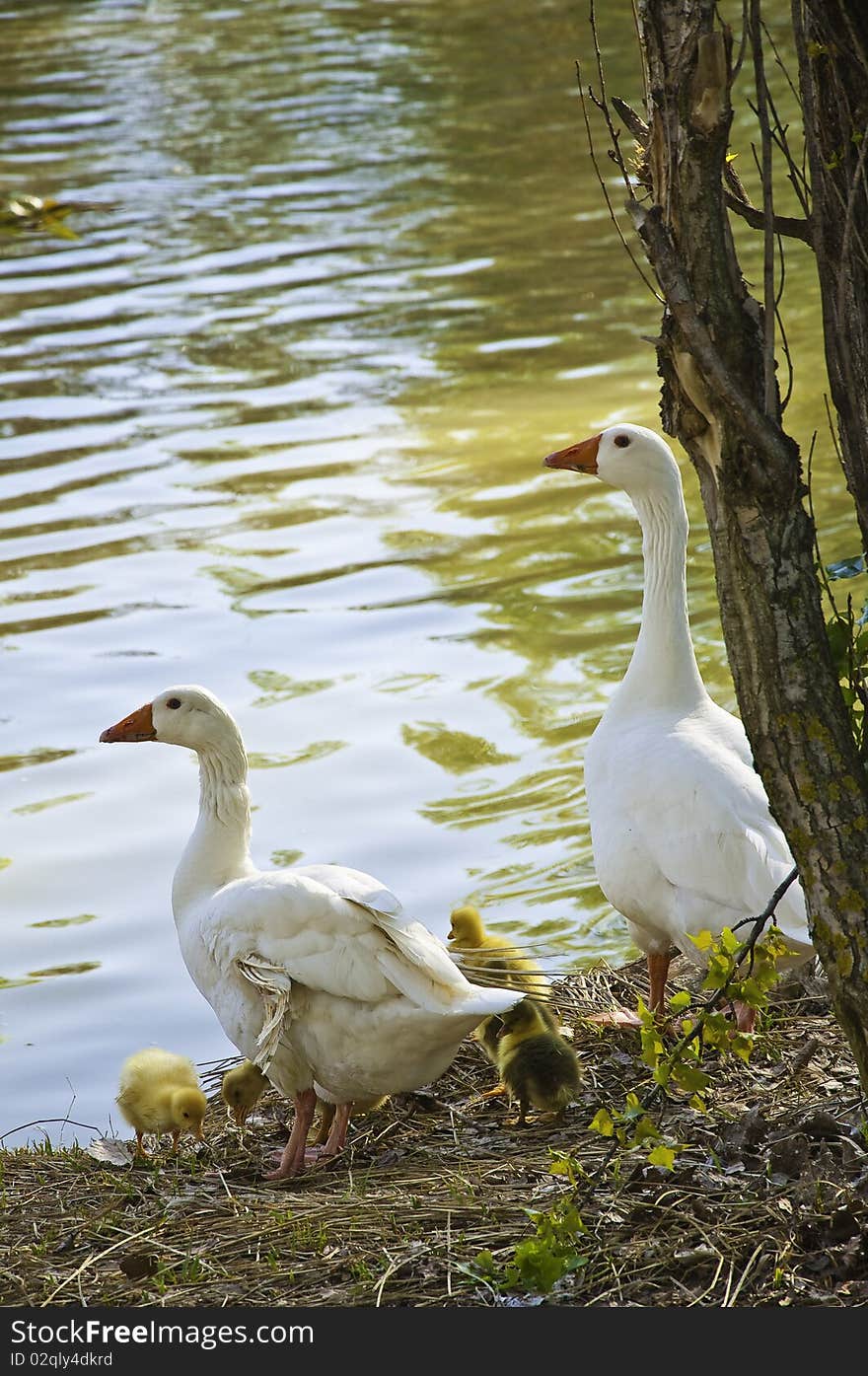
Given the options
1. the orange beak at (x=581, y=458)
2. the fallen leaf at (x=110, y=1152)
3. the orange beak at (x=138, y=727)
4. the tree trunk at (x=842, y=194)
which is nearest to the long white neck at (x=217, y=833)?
the orange beak at (x=138, y=727)

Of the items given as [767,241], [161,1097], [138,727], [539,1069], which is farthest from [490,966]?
[767,241]

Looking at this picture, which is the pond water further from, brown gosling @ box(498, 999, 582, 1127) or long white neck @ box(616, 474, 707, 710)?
brown gosling @ box(498, 999, 582, 1127)

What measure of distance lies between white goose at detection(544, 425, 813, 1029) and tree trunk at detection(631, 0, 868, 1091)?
1.33 meters

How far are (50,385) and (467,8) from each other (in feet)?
68.2

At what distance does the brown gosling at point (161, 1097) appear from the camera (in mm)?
5023

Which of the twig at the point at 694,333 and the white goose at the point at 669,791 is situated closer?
the twig at the point at 694,333

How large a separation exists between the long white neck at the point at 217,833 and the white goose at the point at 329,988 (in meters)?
0.25

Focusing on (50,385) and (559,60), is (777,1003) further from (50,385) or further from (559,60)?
(559,60)

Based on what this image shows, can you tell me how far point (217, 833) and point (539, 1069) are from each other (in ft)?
4.54

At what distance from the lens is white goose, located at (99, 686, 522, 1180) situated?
15.2 ft

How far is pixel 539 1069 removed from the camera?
15.5 feet

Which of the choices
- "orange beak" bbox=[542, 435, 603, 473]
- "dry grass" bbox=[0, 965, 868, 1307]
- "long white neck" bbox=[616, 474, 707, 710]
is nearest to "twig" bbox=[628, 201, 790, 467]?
"dry grass" bbox=[0, 965, 868, 1307]

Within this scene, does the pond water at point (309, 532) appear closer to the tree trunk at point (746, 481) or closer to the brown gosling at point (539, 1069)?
the tree trunk at point (746, 481)

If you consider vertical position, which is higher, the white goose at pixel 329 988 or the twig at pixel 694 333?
the twig at pixel 694 333
